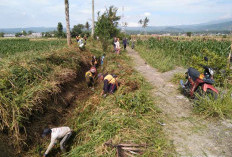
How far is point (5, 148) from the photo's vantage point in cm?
363

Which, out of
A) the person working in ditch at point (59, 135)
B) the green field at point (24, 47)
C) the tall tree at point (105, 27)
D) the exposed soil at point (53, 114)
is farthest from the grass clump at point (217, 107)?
the tall tree at point (105, 27)

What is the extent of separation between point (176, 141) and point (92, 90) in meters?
5.15

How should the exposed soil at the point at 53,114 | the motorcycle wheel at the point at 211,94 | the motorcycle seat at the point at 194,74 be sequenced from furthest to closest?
the motorcycle seat at the point at 194,74
the motorcycle wheel at the point at 211,94
the exposed soil at the point at 53,114

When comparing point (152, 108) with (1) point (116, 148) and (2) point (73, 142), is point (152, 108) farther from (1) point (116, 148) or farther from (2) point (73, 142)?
(2) point (73, 142)

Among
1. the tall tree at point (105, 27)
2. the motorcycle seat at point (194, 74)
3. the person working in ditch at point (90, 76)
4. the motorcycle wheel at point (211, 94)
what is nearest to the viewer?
the motorcycle wheel at point (211, 94)

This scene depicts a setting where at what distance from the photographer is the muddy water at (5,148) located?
3562 millimetres

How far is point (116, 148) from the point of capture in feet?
8.79

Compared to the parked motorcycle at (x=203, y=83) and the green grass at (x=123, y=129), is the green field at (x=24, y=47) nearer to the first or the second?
the green grass at (x=123, y=129)

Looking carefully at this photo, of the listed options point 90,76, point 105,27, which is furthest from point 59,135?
point 105,27

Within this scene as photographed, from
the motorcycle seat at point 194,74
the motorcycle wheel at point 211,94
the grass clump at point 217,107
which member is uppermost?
the motorcycle seat at point 194,74

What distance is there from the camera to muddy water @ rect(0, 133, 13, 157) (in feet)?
11.7

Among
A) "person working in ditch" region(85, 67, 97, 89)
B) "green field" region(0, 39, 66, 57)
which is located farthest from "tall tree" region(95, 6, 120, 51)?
"person working in ditch" region(85, 67, 97, 89)

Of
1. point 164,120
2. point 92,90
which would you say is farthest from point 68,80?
point 164,120

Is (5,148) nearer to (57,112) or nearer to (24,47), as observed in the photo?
Answer: (57,112)
